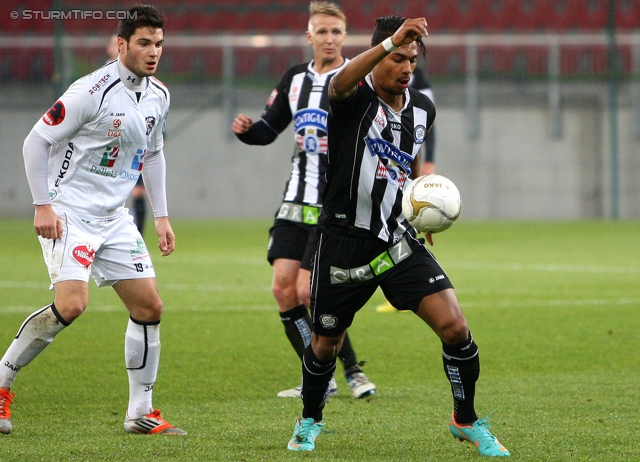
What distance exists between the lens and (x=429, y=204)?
412 cm

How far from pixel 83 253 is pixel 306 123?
170 centimetres

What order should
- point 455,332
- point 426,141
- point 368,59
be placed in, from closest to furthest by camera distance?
point 368,59 < point 455,332 < point 426,141

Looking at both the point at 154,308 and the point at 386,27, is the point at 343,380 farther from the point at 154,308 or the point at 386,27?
the point at 386,27

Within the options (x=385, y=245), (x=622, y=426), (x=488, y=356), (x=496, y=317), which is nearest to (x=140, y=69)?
(x=385, y=245)

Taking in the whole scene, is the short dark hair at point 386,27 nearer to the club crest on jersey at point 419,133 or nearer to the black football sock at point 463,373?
the club crest on jersey at point 419,133

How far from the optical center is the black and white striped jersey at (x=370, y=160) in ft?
13.6

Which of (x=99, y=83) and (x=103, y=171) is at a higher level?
(x=99, y=83)

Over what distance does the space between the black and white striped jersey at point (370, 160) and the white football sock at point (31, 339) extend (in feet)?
4.50

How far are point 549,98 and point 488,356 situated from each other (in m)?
17.6

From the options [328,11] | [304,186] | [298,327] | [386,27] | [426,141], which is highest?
[328,11]

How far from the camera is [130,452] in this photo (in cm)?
413

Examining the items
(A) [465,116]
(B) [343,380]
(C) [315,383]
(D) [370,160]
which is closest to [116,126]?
(D) [370,160]

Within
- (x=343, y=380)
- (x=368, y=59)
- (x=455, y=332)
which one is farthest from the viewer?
(x=343, y=380)

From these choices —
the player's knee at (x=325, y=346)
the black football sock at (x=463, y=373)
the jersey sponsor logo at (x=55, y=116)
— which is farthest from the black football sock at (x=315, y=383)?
the jersey sponsor logo at (x=55, y=116)
